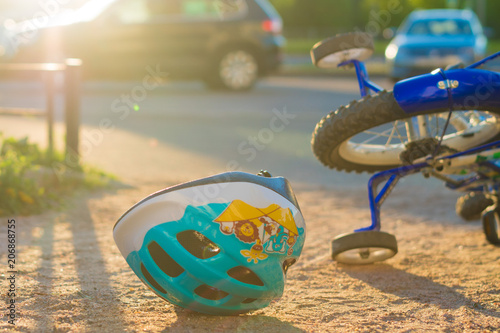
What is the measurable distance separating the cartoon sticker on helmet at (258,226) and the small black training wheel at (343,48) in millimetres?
1419

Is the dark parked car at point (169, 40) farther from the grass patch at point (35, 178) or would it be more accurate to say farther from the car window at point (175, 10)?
the grass patch at point (35, 178)

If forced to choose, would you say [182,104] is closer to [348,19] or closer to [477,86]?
[477,86]

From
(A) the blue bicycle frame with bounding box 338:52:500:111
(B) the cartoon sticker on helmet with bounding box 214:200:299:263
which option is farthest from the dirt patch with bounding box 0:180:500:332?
(A) the blue bicycle frame with bounding box 338:52:500:111

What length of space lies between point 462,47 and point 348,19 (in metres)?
26.0

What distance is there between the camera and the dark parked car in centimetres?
1367

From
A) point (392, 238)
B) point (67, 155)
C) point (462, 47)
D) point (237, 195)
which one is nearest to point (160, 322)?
point (237, 195)

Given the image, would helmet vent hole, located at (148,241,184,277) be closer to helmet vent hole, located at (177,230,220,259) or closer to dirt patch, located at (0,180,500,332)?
helmet vent hole, located at (177,230,220,259)

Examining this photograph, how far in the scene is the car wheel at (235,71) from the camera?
13.9 meters

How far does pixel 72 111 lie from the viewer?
6371 mm

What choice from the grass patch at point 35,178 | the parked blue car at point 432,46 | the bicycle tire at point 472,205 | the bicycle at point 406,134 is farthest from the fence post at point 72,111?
the parked blue car at point 432,46

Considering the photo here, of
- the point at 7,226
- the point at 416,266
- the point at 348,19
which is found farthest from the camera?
the point at 348,19

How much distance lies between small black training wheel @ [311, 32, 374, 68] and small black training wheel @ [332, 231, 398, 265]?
104 cm

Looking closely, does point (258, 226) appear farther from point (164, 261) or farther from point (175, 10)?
point (175, 10)

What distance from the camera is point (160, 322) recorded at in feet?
10.2
